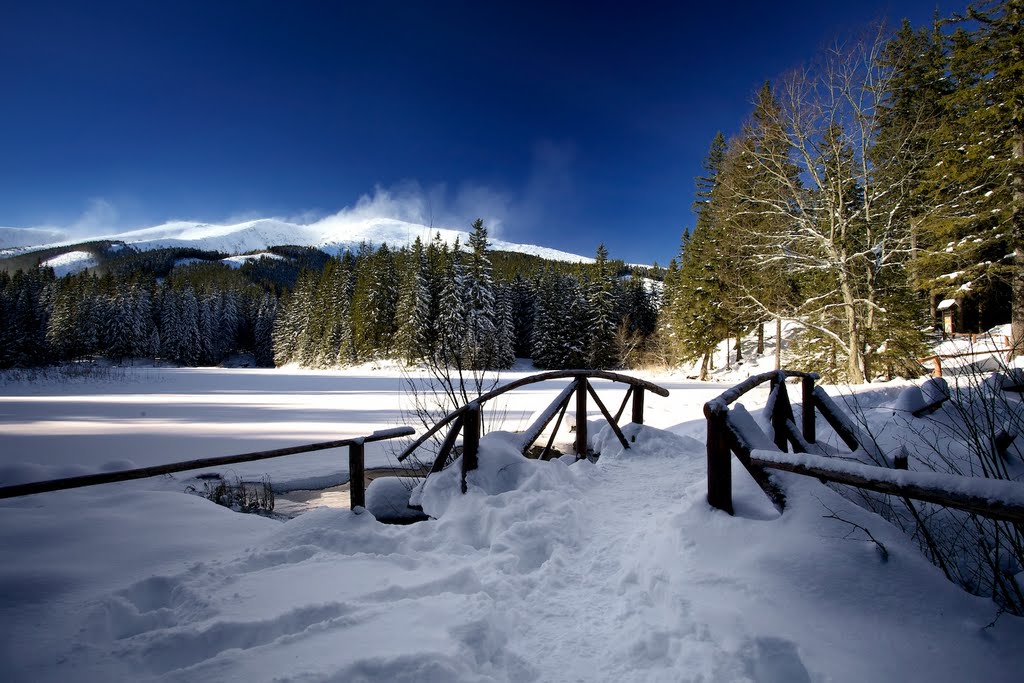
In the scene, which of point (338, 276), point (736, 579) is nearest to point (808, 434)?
point (736, 579)

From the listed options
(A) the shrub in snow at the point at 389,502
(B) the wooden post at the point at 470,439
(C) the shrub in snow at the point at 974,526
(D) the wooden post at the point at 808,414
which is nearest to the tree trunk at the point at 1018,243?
(D) the wooden post at the point at 808,414

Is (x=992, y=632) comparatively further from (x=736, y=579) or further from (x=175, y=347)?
(x=175, y=347)

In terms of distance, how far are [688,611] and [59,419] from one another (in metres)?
16.7

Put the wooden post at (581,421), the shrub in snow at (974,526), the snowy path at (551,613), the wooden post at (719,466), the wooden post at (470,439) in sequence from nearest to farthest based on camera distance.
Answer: the snowy path at (551,613), the shrub in snow at (974,526), the wooden post at (719,466), the wooden post at (470,439), the wooden post at (581,421)

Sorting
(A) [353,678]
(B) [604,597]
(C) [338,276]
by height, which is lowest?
(B) [604,597]

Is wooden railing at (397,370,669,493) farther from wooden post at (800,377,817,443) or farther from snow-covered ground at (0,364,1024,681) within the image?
wooden post at (800,377,817,443)

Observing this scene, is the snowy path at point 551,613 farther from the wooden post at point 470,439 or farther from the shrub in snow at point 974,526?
the wooden post at point 470,439

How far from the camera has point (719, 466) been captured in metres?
3.17

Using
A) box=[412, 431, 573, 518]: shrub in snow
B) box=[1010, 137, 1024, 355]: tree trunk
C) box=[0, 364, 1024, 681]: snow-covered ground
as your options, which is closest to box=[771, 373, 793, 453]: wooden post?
box=[0, 364, 1024, 681]: snow-covered ground

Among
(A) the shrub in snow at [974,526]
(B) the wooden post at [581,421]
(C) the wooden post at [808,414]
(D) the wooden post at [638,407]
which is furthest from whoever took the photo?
(D) the wooden post at [638,407]

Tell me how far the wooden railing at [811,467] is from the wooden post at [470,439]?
2.42 metres

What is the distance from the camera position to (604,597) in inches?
115

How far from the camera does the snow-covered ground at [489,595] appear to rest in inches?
79.0

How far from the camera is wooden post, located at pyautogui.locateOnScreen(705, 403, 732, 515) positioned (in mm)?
3152
